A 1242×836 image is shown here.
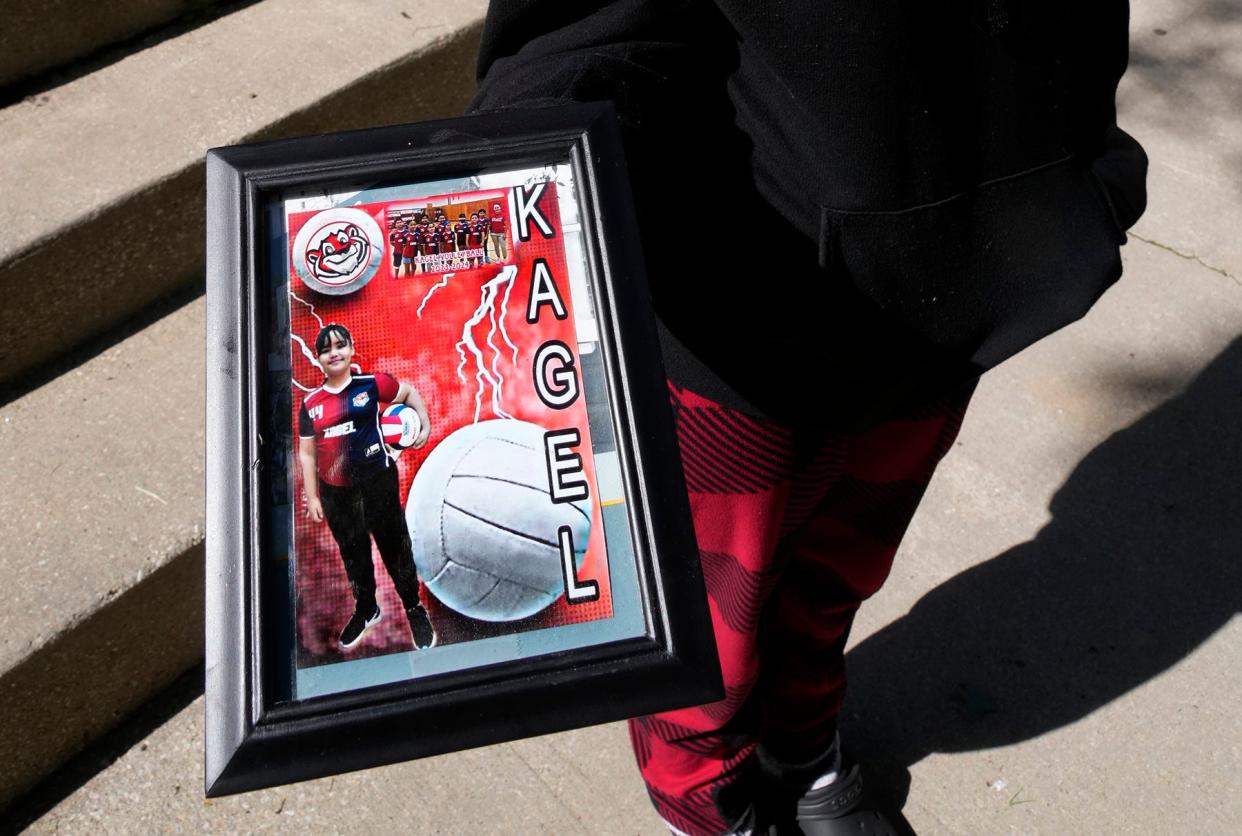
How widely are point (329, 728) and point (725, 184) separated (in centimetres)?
57

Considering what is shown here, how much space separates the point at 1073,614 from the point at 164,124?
6.66 ft

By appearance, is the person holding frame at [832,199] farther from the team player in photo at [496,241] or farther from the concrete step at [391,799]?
the concrete step at [391,799]

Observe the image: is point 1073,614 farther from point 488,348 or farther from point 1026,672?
point 488,348

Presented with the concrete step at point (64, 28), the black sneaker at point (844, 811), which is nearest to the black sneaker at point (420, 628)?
the black sneaker at point (844, 811)

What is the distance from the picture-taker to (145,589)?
169cm

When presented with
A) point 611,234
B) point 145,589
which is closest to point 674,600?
point 611,234

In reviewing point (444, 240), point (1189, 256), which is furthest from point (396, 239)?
point (1189, 256)

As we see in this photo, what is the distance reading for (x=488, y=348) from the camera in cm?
77

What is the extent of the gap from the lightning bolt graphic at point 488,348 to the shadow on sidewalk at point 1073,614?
1.32 metres

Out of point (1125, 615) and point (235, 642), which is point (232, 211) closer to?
point (235, 642)

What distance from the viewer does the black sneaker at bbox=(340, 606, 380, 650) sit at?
2.35 feet

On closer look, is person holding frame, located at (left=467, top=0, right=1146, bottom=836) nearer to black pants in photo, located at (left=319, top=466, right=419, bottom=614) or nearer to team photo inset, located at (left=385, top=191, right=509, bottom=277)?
team photo inset, located at (left=385, top=191, right=509, bottom=277)

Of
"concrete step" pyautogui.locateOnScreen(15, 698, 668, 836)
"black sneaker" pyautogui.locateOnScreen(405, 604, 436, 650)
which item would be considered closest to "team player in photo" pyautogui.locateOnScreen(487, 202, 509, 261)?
"black sneaker" pyautogui.locateOnScreen(405, 604, 436, 650)

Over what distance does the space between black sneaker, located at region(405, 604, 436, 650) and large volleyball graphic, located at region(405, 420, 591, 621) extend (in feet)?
0.06
